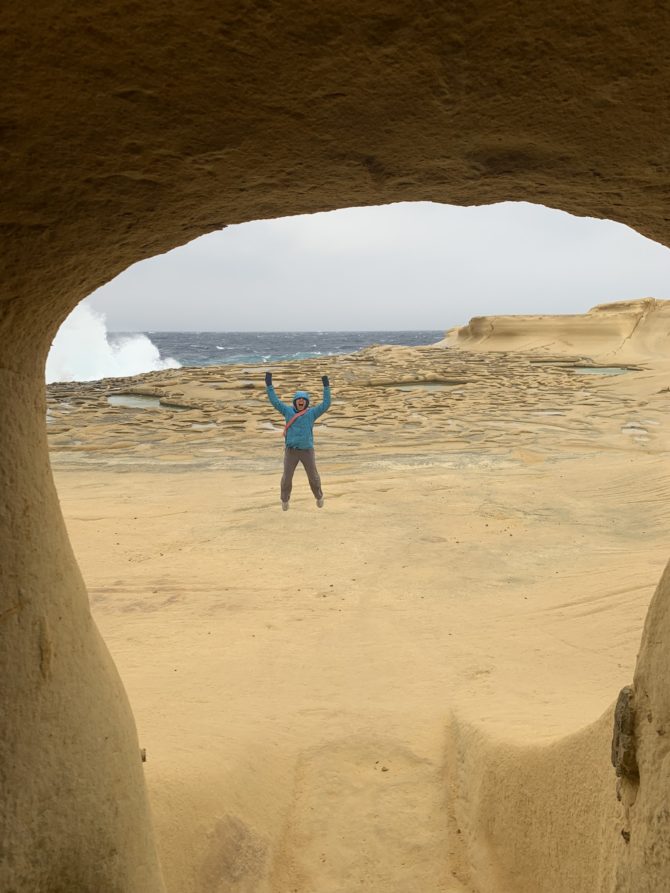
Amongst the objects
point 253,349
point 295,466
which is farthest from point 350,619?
point 253,349

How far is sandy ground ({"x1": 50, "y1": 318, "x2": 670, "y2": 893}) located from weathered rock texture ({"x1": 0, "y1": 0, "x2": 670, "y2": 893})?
0.91m

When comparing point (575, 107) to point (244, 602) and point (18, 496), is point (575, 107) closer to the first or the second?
point (18, 496)

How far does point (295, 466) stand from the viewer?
6859mm

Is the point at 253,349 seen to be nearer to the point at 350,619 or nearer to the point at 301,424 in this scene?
the point at 301,424

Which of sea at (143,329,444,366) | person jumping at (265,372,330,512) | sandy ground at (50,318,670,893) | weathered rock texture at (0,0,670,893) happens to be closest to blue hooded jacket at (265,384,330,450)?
person jumping at (265,372,330,512)

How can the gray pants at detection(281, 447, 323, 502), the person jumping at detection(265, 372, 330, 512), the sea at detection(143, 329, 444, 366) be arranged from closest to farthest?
the person jumping at detection(265, 372, 330, 512), the gray pants at detection(281, 447, 323, 502), the sea at detection(143, 329, 444, 366)

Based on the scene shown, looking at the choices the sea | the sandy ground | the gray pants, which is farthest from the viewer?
the sea

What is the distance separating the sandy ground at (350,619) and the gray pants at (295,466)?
219 millimetres

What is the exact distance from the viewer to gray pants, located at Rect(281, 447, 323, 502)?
675 cm

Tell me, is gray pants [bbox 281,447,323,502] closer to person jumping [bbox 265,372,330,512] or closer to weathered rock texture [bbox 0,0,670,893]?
person jumping [bbox 265,372,330,512]

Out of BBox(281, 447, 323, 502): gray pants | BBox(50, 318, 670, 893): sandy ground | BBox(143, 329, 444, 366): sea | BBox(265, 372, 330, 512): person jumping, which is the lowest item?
BBox(50, 318, 670, 893): sandy ground

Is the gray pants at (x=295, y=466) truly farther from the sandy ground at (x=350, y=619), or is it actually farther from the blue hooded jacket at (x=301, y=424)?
the sandy ground at (x=350, y=619)

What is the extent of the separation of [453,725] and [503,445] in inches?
290

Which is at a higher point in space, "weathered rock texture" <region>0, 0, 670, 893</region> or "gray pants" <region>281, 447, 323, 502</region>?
"weathered rock texture" <region>0, 0, 670, 893</region>
